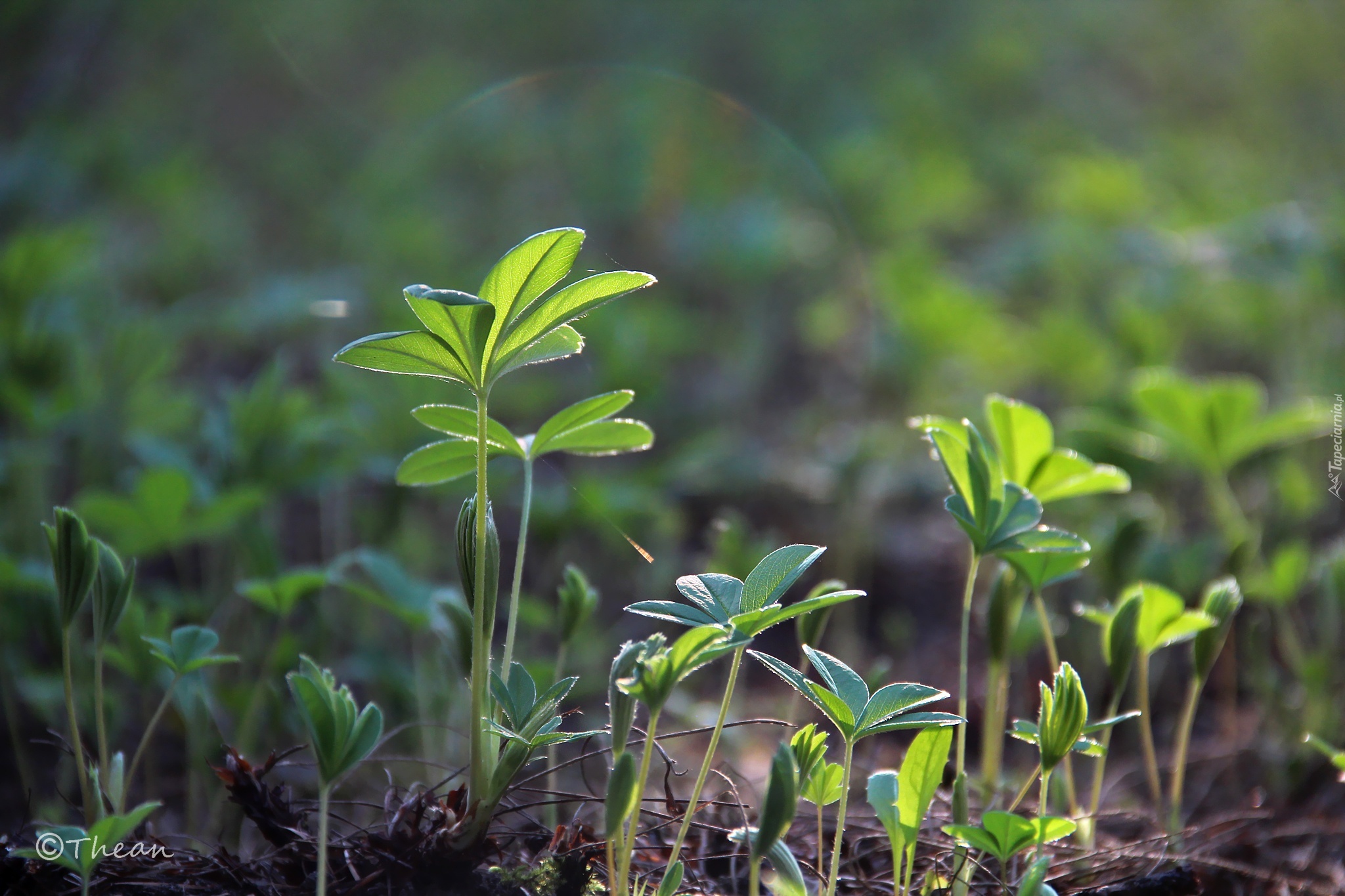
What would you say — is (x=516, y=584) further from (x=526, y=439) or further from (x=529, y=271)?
(x=529, y=271)

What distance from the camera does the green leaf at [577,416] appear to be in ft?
2.80

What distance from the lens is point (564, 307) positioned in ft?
2.51

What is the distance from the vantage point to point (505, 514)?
8.01 feet

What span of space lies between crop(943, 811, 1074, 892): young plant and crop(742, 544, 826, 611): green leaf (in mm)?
234

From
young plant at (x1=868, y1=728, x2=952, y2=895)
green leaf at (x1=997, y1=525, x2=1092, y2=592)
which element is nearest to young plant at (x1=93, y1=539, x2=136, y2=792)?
young plant at (x1=868, y1=728, x2=952, y2=895)

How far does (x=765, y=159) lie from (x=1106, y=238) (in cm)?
200

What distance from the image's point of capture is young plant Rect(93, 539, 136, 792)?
0.88 metres

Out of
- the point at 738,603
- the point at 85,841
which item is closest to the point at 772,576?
the point at 738,603

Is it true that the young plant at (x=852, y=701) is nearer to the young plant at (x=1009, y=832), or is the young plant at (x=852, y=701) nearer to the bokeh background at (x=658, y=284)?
the young plant at (x=1009, y=832)

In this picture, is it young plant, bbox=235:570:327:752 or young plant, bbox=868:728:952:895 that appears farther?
young plant, bbox=235:570:327:752

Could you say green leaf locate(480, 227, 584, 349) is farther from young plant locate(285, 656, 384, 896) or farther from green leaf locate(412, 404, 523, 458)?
young plant locate(285, 656, 384, 896)

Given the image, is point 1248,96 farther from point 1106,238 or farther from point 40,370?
point 40,370

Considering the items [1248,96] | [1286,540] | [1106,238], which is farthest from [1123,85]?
[1286,540]

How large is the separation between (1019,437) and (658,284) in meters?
2.15
